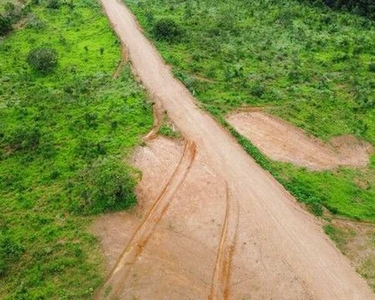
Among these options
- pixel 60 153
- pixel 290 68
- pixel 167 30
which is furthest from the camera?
pixel 167 30

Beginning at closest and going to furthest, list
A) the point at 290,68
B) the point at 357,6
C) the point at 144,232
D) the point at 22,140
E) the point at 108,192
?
the point at 144,232 < the point at 108,192 < the point at 22,140 < the point at 290,68 < the point at 357,6

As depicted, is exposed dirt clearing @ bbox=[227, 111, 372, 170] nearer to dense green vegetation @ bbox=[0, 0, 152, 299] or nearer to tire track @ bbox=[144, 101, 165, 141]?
tire track @ bbox=[144, 101, 165, 141]

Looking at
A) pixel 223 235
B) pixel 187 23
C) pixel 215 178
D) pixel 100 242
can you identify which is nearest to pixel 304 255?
pixel 223 235

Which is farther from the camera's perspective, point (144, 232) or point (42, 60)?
point (42, 60)

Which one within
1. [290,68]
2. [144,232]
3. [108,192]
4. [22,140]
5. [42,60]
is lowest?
[144,232]

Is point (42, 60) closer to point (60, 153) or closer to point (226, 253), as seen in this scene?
point (60, 153)

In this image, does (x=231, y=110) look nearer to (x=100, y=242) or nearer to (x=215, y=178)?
(x=215, y=178)

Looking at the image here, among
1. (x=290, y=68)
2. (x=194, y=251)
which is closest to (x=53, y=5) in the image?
(x=290, y=68)

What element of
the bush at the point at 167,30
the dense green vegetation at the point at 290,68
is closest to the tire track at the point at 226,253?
the dense green vegetation at the point at 290,68
